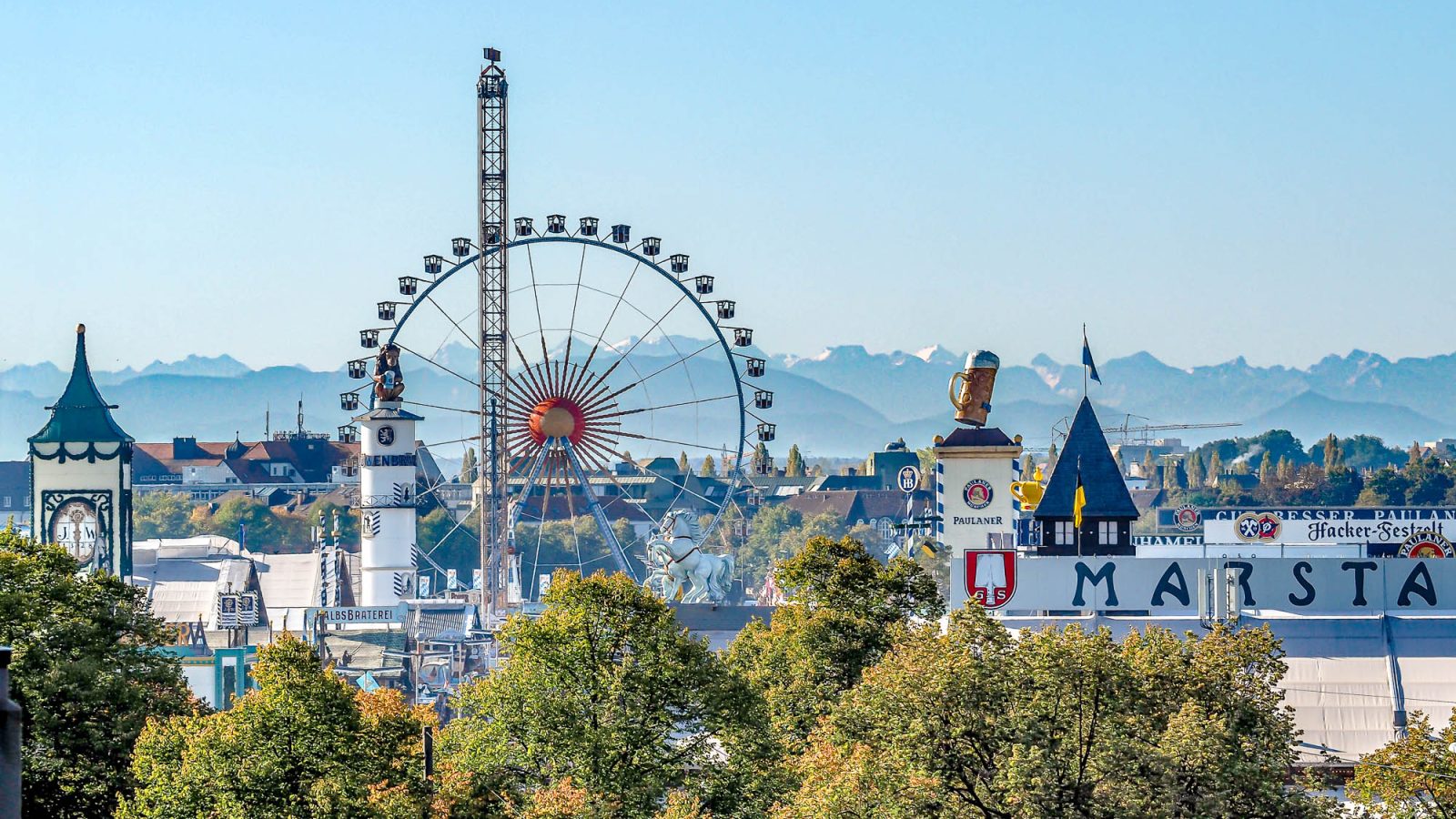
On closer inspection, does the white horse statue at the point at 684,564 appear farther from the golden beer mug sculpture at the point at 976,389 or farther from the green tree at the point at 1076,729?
the green tree at the point at 1076,729

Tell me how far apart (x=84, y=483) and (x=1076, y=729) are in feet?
285

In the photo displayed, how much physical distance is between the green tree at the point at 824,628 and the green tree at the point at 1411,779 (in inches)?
651

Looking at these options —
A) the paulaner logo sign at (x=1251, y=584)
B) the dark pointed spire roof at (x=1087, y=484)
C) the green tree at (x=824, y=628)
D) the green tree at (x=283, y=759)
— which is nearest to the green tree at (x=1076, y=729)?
the green tree at (x=283, y=759)

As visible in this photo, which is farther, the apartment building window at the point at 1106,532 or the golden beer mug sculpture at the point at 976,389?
the golden beer mug sculpture at the point at 976,389

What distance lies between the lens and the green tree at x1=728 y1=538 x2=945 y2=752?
59.5m

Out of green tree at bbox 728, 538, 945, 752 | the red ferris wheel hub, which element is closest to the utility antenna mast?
the red ferris wheel hub

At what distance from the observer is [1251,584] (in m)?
60.5

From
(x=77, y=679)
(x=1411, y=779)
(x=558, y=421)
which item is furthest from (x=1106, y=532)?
(x=1411, y=779)

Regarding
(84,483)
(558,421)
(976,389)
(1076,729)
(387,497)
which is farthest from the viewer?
(387,497)

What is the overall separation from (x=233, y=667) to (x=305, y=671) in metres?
48.3

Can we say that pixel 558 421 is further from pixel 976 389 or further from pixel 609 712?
pixel 609 712

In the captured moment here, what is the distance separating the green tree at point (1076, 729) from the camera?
41.8 metres

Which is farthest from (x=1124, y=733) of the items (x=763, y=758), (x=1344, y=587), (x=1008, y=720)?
(x=1344, y=587)

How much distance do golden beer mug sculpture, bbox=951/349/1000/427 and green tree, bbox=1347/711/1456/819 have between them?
2292 inches
